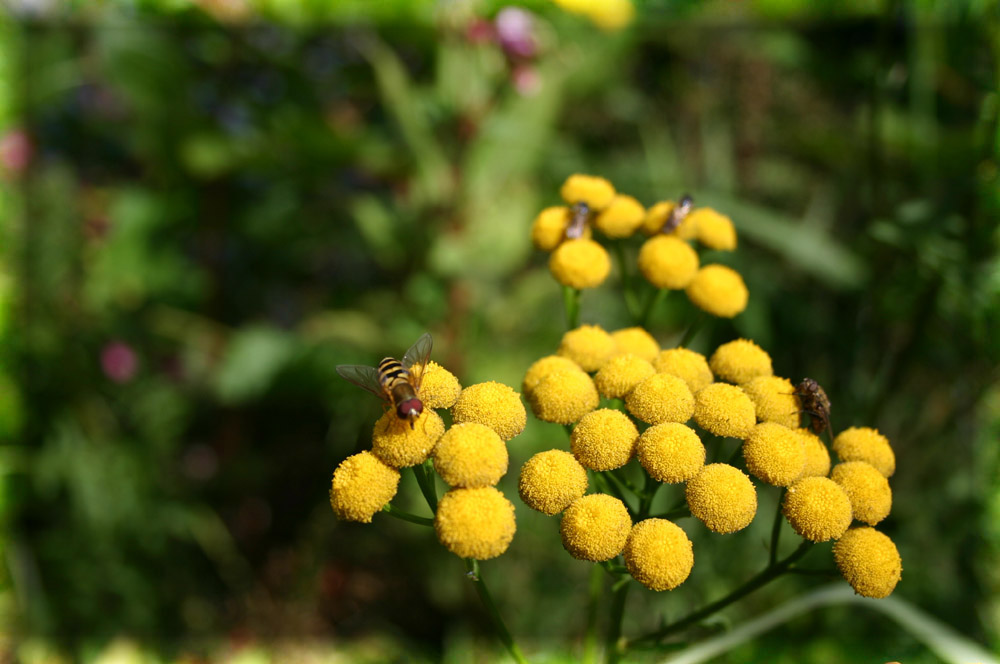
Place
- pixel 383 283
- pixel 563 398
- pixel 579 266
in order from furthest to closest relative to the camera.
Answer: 1. pixel 383 283
2. pixel 579 266
3. pixel 563 398

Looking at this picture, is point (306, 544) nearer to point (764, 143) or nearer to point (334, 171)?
point (334, 171)

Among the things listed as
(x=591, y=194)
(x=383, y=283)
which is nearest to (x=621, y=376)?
(x=591, y=194)

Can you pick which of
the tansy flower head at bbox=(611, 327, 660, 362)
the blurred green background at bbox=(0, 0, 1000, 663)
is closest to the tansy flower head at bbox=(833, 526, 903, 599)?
the tansy flower head at bbox=(611, 327, 660, 362)

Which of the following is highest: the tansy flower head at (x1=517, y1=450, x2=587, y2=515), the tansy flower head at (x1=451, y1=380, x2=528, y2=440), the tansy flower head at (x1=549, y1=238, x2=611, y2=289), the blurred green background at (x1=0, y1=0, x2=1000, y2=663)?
the tansy flower head at (x1=549, y1=238, x2=611, y2=289)

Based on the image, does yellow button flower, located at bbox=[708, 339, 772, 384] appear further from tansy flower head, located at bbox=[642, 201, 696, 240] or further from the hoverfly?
the hoverfly

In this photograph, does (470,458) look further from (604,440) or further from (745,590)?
(745,590)

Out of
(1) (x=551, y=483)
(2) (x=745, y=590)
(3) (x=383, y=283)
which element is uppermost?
(1) (x=551, y=483)
